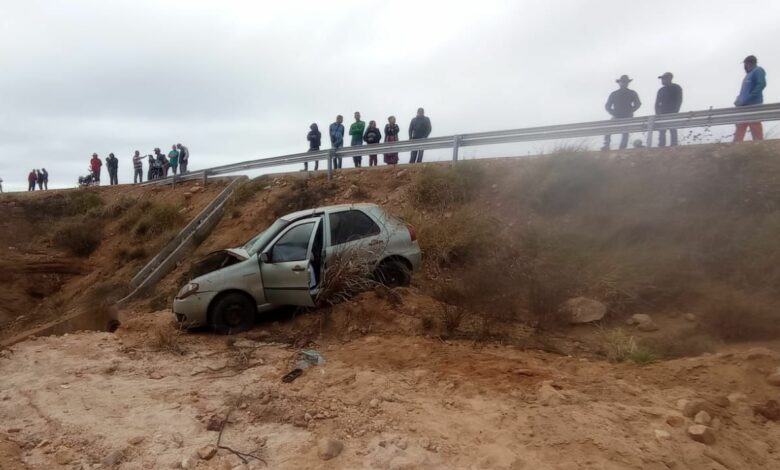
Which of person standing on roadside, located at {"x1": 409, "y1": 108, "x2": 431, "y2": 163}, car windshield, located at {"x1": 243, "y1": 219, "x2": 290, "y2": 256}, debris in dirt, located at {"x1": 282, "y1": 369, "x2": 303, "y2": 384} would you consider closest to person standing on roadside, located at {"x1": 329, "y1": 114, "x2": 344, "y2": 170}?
person standing on roadside, located at {"x1": 409, "y1": 108, "x2": 431, "y2": 163}

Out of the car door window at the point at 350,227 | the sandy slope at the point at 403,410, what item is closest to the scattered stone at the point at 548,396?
the sandy slope at the point at 403,410

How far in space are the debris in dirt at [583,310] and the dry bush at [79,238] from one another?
1647cm

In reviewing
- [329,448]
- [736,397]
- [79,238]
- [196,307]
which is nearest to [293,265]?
[196,307]

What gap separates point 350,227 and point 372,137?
643 cm

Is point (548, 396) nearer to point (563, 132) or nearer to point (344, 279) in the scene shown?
point (344, 279)

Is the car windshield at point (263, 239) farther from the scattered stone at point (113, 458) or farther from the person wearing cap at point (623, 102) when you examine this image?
the person wearing cap at point (623, 102)

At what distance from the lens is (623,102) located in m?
10.3

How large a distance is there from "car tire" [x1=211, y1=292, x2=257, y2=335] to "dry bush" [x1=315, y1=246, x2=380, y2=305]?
1016 mm

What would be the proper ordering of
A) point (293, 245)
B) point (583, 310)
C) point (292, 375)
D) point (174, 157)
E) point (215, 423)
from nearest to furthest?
point (215, 423), point (292, 375), point (583, 310), point (293, 245), point (174, 157)

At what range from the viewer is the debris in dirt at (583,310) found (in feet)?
21.2

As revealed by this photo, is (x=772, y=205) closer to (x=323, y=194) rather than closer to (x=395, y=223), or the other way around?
(x=395, y=223)

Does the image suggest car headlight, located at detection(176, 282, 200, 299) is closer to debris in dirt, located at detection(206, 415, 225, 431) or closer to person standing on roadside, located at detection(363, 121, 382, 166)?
debris in dirt, located at detection(206, 415, 225, 431)

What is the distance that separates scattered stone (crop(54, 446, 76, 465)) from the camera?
13.6 feet

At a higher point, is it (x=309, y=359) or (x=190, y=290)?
(x=190, y=290)
